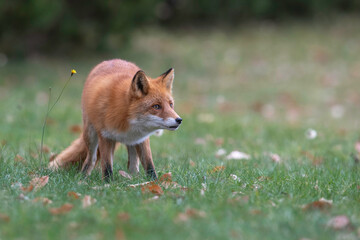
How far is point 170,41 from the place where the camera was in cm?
1738

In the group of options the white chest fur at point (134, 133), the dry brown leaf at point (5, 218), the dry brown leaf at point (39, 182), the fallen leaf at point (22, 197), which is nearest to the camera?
the dry brown leaf at point (5, 218)

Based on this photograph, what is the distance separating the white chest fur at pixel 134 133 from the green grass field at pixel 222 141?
16.2 inches

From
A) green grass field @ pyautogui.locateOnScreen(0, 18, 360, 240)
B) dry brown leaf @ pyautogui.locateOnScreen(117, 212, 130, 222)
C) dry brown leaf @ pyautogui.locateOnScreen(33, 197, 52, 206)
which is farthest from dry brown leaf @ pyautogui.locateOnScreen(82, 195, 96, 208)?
dry brown leaf @ pyautogui.locateOnScreen(117, 212, 130, 222)

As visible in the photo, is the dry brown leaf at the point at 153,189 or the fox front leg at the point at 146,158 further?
the fox front leg at the point at 146,158

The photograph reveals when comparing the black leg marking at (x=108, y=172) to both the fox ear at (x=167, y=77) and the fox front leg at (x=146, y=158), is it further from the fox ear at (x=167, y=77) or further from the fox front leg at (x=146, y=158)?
the fox ear at (x=167, y=77)

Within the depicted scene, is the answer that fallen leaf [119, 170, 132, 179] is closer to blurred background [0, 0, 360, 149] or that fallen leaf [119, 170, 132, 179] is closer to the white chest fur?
the white chest fur

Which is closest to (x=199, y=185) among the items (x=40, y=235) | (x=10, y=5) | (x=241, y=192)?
(x=241, y=192)

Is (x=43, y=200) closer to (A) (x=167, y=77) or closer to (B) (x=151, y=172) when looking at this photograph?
(B) (x=151, y=172)

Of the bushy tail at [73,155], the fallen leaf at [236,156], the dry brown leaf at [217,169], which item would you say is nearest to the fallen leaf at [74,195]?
the bushy tail at [73,155]

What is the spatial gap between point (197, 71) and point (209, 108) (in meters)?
3.69

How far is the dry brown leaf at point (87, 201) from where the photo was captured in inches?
155

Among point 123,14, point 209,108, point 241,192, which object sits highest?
point 123,14

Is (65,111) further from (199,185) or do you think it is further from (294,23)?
(294,23)

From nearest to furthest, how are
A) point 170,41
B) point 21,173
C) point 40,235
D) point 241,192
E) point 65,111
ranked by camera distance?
point 40,235
point 241,192
point 21,173
point 65,111
point 170,41
